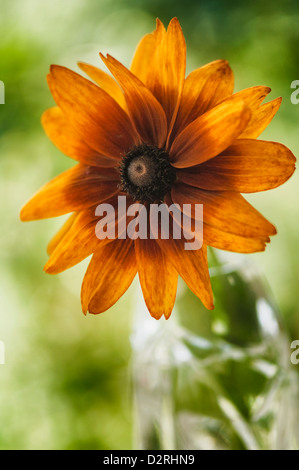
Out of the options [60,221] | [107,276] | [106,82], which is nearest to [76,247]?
[107,276]

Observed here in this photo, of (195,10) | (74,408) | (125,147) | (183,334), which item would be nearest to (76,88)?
(125,147)

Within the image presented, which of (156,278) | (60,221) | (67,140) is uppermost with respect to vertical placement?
(60,221)

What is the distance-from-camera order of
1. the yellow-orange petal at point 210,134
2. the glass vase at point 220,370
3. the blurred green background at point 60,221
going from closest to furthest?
the yellow-orange petal at point 210,134
the glass vase at point 220,370
the blurred green background at point 60,221

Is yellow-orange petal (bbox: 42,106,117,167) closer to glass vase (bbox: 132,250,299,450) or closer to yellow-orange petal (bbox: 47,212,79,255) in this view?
yellow-orange petal (bbox: 47,212,79,255)

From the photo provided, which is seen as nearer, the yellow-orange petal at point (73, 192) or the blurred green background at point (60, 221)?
the yellow-orange petal at point (73, 192)

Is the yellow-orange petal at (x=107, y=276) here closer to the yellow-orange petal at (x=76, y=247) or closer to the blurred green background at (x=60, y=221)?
the yellow-orange petal at (x=76, y=247)

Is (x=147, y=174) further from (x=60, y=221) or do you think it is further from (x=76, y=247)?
(x=60, y=221)

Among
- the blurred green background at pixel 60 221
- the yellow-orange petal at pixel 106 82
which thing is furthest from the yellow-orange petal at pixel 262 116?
the blurred green background at pixel 60 221
